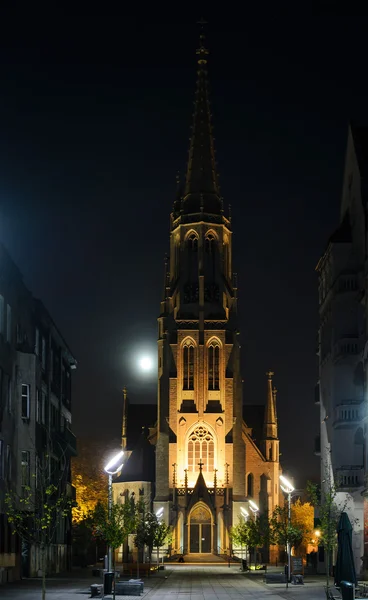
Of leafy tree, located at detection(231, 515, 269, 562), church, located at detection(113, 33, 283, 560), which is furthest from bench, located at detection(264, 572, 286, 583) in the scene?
church, located at detection(113, 33, 283, 560)

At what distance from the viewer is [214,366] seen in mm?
131875

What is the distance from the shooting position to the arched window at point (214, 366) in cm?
13150

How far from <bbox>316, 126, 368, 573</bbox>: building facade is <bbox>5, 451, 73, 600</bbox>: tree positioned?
17.2 metres

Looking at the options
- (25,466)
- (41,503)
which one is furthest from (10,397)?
(41,503)

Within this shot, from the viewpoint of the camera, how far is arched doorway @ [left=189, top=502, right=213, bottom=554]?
407 ft

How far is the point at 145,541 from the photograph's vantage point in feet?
315

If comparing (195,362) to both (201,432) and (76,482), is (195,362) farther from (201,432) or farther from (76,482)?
(76,482)

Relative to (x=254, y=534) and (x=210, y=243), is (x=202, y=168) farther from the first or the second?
(x=254, y=534)

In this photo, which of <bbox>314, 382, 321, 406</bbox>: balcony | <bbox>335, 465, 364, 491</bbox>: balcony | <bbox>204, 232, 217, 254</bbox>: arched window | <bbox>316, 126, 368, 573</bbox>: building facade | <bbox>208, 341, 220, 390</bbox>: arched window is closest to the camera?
<bbox>335, 465, 364, 491</bbox>: balcony

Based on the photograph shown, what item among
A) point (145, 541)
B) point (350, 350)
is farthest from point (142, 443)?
point (350, 350)

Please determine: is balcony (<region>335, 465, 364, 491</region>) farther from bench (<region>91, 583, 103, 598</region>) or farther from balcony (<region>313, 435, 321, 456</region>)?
bench (<region>91, 583, 103, 598</region>)

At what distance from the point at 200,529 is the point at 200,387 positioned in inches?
617

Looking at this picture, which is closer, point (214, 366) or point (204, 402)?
point (204, 402)

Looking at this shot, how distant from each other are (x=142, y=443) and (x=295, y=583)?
7820 cm
